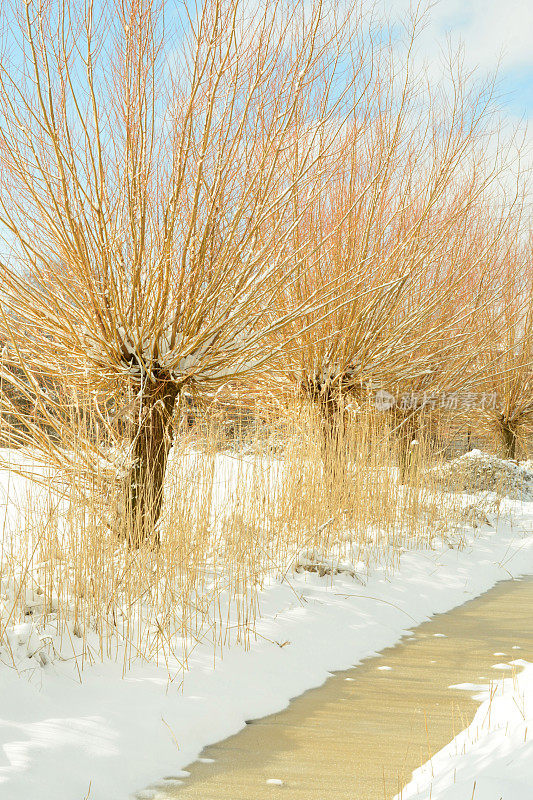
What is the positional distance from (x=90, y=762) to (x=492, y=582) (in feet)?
13.7

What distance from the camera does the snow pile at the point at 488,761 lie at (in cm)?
198

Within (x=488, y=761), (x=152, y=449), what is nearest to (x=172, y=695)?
(x=488, y=761)

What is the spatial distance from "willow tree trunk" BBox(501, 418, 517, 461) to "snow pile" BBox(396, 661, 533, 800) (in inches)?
390

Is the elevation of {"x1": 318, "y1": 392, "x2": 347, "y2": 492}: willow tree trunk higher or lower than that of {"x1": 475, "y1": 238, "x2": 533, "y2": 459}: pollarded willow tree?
lower

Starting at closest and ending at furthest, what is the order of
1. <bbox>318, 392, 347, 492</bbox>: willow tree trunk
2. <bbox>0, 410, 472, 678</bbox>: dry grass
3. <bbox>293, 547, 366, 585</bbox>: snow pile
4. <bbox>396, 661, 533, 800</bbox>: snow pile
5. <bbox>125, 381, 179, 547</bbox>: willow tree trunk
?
1. <bbox>396, 661, 533, 800</bbox>: snow pile
2. <bbox>0, 410, 472, 678</bbox>: dry grass
3. <bbox>125, 381, 179, 547</bbox>: willow tree trunk
4. <bbox>293, 547, 366, 585</bbox>: snow pile
5. <bbox>318, 392, 347, 492</bbox>: willow tree trunk

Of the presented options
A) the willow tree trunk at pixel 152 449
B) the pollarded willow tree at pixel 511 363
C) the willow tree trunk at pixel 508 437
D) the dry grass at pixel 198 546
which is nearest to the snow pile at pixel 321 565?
the dry grass at pixel 198 546

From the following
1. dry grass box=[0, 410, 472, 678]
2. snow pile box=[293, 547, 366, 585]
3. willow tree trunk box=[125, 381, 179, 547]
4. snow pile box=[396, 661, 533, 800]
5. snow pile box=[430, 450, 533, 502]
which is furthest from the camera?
snow pile box=[430, 450, 533, 502]

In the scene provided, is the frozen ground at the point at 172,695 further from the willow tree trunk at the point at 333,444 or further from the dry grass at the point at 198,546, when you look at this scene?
the willow tree trunk at the point at 333,444

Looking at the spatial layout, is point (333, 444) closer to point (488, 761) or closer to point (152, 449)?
point (152, 449)

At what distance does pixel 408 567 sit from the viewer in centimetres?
560

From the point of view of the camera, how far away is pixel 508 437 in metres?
12.8

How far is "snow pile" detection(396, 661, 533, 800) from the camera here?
6.50 ft

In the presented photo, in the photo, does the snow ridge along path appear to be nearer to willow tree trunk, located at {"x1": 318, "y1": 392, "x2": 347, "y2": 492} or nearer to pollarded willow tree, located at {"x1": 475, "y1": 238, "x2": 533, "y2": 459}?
willow tree trunk, located at {"x1": 318, "y1": 392, "x2": 347, "y2": 492}

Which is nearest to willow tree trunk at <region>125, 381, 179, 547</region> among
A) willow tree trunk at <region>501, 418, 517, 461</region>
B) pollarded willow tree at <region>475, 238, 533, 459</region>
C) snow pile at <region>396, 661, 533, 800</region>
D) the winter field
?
the winter field
